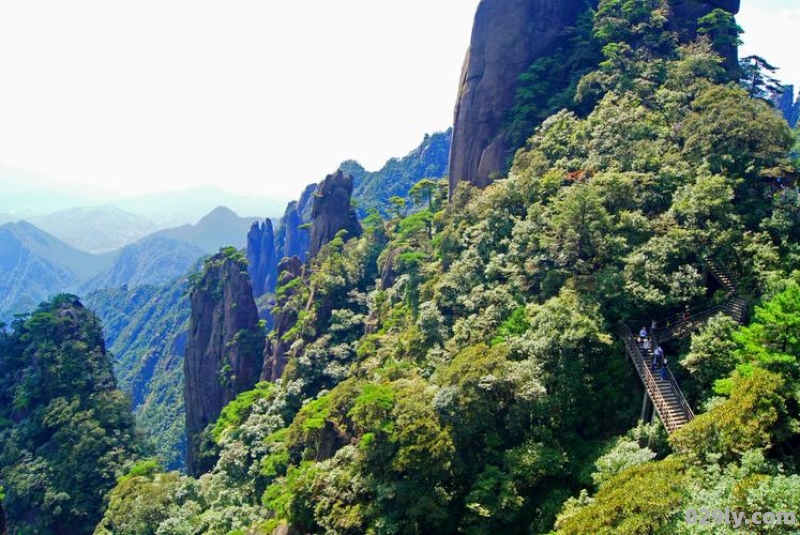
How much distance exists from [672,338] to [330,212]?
48.9 metres

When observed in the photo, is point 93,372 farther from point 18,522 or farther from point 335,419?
point 335,419

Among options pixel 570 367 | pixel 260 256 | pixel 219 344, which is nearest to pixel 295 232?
pixel 260 256

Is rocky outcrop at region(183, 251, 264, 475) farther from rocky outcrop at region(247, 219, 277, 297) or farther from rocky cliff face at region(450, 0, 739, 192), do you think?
rocky outcrop at region(247, 219, 277, 297)

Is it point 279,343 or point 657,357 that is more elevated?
point 657,357

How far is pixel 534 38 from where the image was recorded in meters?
50.0

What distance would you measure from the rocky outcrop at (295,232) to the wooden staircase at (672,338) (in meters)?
106

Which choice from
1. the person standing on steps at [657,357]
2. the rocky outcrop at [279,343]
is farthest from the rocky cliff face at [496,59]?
the person standing on steps at [657,357]

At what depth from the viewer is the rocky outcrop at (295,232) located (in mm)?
131750

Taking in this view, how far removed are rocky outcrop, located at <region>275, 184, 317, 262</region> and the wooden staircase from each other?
10639 cm

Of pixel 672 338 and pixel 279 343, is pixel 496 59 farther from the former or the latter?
pixel 672 338

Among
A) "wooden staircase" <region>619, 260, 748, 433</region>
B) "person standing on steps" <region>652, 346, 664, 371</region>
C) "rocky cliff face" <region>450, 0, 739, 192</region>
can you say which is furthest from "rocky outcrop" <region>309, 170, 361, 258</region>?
"person standing on steps" <region>652, 346, 664, 371</region>

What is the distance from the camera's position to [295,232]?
13225 centimetres

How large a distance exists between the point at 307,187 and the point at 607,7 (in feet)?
Answer: 343

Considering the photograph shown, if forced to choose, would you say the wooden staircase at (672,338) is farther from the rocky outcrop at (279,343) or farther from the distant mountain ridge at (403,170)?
the distant mountain ridge at (403,170)
